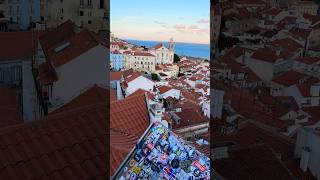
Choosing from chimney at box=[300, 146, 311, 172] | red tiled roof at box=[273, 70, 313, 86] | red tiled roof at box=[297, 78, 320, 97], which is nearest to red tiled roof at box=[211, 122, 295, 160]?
chimney at box=[300, 146, 311, 172]

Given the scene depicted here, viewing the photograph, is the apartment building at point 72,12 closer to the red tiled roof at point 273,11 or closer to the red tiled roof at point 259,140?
the red tiled roof at point 273,11

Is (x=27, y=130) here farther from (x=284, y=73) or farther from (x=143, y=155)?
(x=284, y=73)

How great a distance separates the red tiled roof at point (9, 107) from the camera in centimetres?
234

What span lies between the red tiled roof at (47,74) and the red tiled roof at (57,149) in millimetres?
1548

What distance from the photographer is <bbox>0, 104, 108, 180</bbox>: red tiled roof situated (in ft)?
2.76

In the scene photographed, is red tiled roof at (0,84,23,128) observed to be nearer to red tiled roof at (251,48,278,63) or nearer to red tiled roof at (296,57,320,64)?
red tiled roof at (251,48,278,63)

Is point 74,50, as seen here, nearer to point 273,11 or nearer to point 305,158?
point 305,158

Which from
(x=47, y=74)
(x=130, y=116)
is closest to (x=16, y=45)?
(x=47, y=74)

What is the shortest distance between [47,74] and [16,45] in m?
2.93

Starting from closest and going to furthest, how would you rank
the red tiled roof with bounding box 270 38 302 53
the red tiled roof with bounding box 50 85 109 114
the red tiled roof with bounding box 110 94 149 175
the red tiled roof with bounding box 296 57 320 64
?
1. the red tiled roof with bounding box 110 94 149 175
2. the red tiled roof with bounding box 50 85 109 114
3. the red tiled roof with bounding box 296 57 320 64
4. the red tiled roof with bounding box 270 38 302 53

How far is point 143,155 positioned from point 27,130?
0.93 feet

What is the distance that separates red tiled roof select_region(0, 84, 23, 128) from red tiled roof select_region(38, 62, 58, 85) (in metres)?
0.28

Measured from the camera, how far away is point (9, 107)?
9.29ft

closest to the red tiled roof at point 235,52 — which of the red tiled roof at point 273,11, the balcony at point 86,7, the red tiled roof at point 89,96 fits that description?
the red tiled roof at point 273,11
